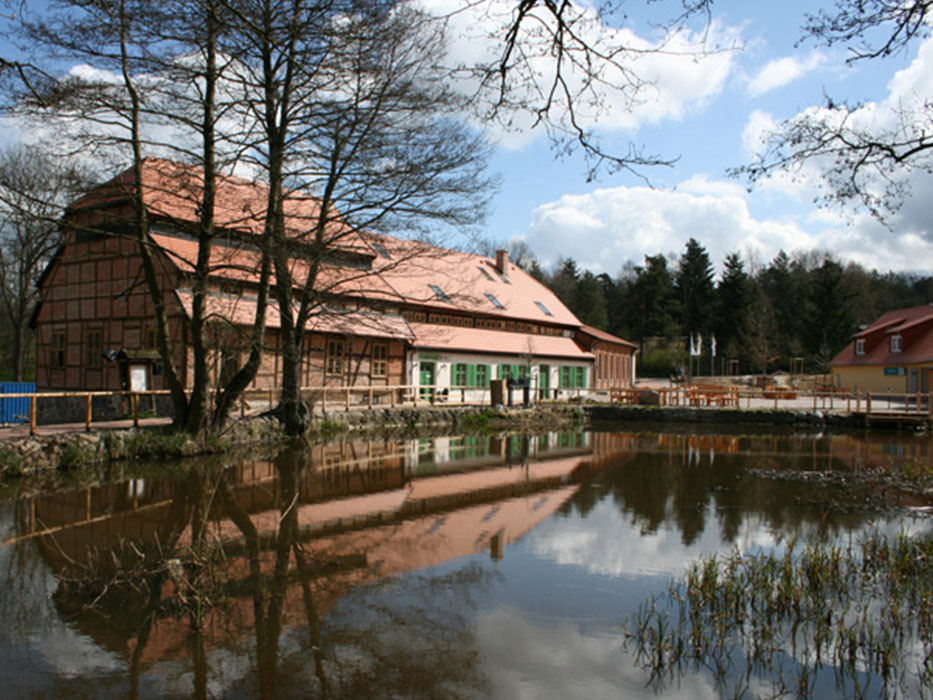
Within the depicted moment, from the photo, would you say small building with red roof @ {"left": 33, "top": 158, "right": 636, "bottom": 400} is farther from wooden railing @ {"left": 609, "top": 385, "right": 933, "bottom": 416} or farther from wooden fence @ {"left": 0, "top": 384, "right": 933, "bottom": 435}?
wooden railing @ {"left": 609, "top": 385, "right": 933, "bottom": 416}

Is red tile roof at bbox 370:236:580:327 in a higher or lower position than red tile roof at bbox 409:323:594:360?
higher

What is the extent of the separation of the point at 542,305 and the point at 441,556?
28.3 metres

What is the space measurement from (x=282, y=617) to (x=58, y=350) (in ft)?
64.5

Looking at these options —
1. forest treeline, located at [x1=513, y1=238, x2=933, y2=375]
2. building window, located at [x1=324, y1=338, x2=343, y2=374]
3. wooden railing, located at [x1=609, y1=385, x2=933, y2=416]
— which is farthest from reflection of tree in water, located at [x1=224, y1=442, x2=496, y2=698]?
forest treeline, located at [x1=513, y1=238, x2=933, y2=375]

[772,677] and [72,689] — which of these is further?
[772,677]

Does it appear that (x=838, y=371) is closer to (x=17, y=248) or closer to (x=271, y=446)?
(x=271, y=446)

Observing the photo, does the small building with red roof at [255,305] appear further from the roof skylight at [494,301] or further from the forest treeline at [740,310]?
the forest treeline at [740,310]

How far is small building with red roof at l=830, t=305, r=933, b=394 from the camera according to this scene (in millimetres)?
34872

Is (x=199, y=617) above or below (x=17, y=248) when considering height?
below

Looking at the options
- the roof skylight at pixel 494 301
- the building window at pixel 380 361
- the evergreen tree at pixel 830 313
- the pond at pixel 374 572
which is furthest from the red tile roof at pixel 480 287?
the evergreen tree at pixel 830 313

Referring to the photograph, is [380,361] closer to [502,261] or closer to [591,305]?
[502,261]

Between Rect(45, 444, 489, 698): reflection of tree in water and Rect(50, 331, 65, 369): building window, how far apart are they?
16418mm

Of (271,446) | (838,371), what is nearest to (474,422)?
(271,446)

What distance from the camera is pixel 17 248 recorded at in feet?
87.6
